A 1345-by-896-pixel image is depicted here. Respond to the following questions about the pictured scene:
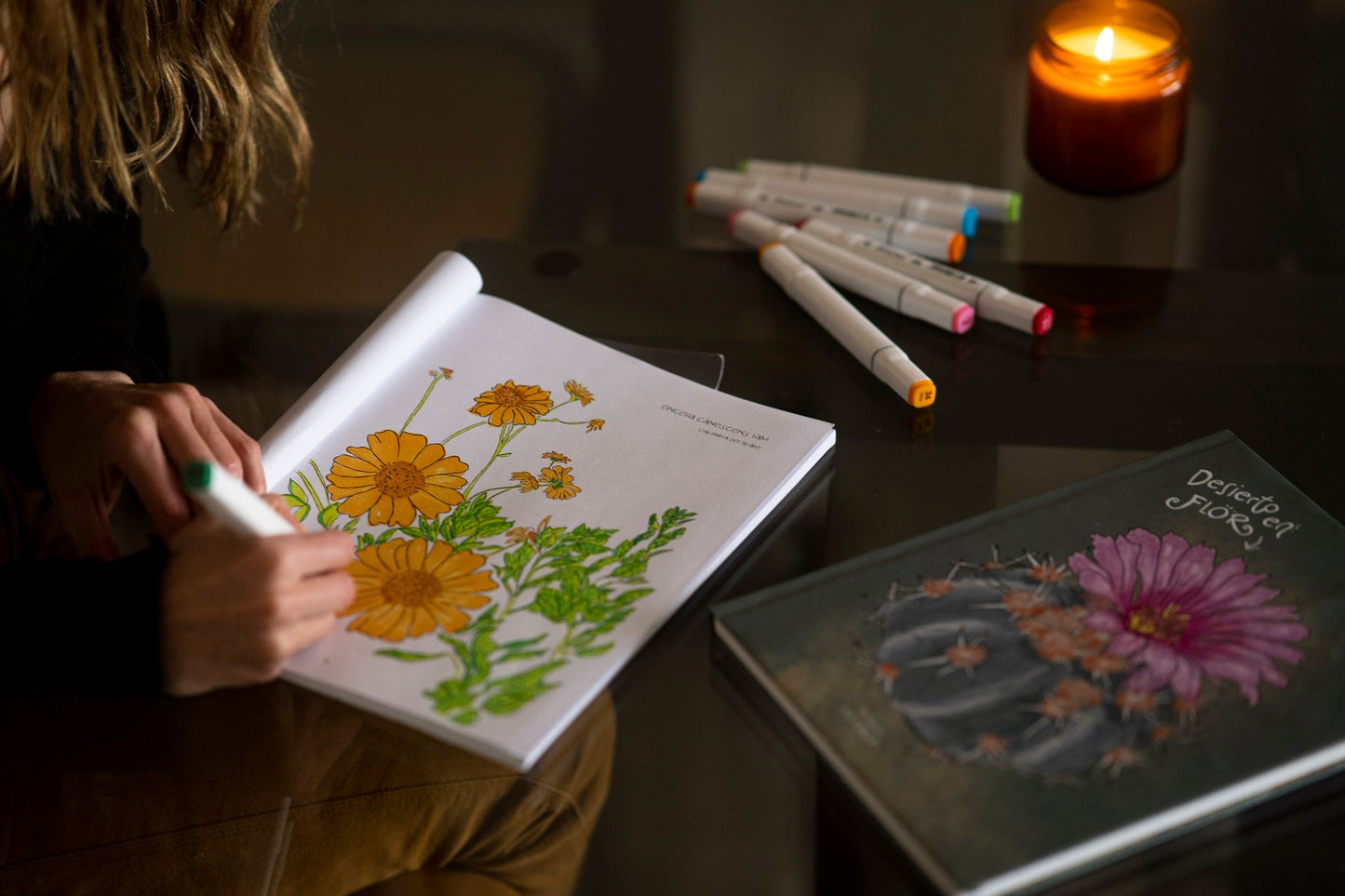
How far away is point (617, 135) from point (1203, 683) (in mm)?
660

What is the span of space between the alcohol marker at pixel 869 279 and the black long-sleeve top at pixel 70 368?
1.40 feet

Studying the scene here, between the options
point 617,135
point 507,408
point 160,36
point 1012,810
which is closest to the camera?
point 1012,810

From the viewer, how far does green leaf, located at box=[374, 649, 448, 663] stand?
580 millimetres

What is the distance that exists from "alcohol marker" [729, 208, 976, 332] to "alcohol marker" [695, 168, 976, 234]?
0.16 feet

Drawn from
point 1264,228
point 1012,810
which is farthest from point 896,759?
point 1264,228

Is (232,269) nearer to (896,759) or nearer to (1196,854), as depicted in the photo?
(896,759)

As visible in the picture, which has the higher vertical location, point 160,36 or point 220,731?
point 160,36

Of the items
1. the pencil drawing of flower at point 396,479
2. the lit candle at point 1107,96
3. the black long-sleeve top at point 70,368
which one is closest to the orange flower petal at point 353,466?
the pencil drawing of flower at point 396,479

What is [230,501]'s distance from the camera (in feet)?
1.83

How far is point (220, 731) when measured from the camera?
1.93ft

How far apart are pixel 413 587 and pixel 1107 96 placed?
23.1 inches

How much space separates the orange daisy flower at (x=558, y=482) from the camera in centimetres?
67

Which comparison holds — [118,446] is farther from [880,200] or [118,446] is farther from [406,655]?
[880,200]

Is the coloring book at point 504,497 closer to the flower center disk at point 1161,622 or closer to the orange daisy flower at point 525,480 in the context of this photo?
the orange daisy flower at point 525,480
